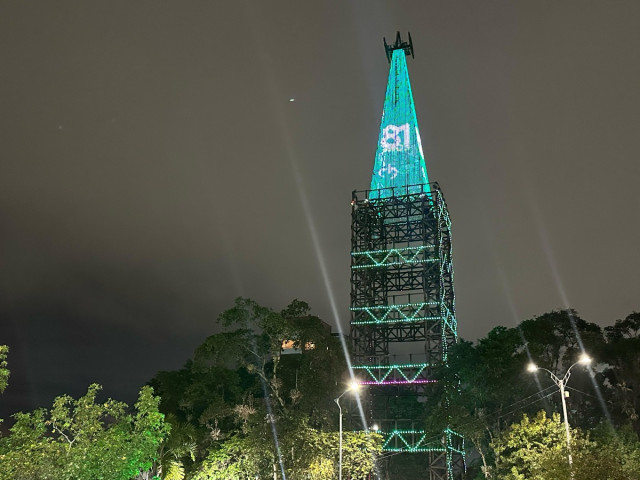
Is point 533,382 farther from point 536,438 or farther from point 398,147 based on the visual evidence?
point 398,147

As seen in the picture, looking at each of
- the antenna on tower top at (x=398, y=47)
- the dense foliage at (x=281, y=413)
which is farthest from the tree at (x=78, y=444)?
the antenna on tower top at (x=398, y=47)

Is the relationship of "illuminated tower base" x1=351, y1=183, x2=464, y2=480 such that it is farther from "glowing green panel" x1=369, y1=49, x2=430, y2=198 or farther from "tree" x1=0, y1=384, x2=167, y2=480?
"tree" x1=0, y1=384, x2=167, y2=480

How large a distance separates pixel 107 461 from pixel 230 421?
85.9ft

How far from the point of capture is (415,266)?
67.8 metres

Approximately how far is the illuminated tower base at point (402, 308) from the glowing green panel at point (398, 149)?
103cm

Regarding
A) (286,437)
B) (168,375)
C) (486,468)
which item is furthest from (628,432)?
(168,375)

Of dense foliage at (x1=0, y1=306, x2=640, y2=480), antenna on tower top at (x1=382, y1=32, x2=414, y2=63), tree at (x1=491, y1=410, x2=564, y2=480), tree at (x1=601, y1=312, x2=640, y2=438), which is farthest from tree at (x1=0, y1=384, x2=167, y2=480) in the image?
antenna on tower top at (x1=382, y1=32, x2=414, y2=63)

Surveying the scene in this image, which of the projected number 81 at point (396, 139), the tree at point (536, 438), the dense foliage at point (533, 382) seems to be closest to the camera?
the tree at point (536, 438)

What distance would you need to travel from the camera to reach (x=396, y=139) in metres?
72.4

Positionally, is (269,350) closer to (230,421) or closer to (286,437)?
(286,437)

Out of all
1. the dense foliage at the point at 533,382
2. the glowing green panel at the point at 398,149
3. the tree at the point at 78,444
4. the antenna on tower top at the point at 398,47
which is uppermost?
the antenna on tower top at the point at 398,47

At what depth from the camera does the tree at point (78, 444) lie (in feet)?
95.7

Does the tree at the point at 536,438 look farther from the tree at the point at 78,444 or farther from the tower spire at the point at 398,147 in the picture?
the tower spire at the point at 398,147

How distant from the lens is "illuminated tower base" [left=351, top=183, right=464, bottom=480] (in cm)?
6022
